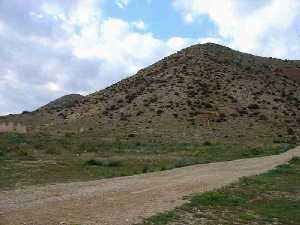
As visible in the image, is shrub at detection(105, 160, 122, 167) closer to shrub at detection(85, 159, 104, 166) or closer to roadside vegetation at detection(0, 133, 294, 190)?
roadside vegetation at detection(0, 133, 294, 190)

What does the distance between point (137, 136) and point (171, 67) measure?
106ft

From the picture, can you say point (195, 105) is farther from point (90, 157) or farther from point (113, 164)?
point (113, 164)

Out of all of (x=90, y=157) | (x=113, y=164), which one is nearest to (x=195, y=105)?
(x=90, y=157)

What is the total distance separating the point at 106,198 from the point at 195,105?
56.1 metres

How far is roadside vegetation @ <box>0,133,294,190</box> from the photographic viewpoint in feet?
84.8

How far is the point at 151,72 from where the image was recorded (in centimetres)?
8781

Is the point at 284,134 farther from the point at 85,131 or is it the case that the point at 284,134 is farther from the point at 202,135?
the point at 85,131

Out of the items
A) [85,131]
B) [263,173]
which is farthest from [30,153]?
[85,131]

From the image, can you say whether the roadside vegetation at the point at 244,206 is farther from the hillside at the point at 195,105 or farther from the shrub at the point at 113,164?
the hillside at the point at 195,105

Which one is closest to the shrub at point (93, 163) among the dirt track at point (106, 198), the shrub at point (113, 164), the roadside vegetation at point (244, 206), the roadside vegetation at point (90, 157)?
the roadside vegetation at point (90, 157)

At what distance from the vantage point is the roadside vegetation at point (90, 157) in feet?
84.8

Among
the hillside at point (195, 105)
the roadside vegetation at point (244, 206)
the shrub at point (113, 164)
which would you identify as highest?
the hillside at point (195, 105)

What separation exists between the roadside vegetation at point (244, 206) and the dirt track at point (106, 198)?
582 millimetres

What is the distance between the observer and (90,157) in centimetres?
3538
